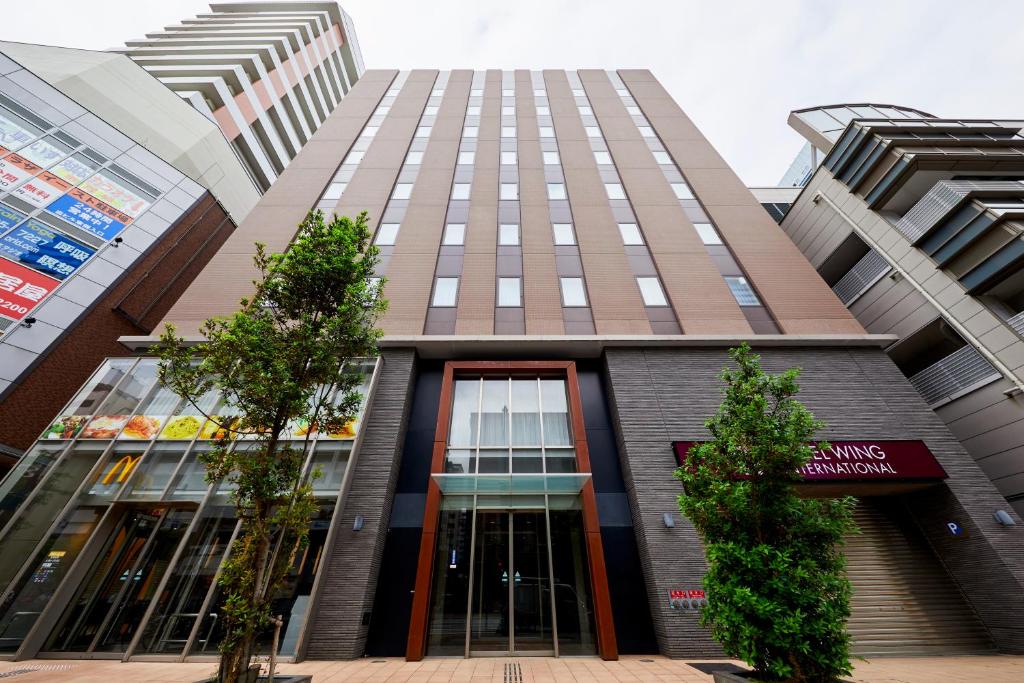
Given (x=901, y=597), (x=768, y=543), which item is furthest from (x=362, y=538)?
(x=901, y=597)

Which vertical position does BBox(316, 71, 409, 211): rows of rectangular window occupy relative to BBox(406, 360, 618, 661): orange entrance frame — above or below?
above

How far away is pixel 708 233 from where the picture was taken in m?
17.3

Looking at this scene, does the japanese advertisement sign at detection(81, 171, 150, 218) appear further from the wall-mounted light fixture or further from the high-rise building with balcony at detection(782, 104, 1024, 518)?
the wall-mounted light fixture

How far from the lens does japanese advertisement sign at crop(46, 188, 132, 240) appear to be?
13.5 metres

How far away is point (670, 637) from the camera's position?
28.4 ft

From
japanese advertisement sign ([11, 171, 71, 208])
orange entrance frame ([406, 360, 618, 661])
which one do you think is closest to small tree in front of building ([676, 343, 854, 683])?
orange entrance frame ([406, 360, 618, 661])

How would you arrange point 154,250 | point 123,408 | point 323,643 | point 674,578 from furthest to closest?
point 154,250
point 123,408
point 674,578
point 323,643

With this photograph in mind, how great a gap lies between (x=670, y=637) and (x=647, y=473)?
12.0 ft

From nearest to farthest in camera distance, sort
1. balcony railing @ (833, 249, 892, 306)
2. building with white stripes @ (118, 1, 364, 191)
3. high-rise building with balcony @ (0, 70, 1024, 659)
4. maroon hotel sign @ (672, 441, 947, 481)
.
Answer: high-rise building with balcony @ (0, 70, 1024, 659) < maroon hotel sign @ (672, 441, 947, 481) < balcony railing @ (833, 249, 892, 306) < building with white stripes @ (118, 1, 364, 191)

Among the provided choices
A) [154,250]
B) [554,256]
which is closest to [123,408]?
[154,250]

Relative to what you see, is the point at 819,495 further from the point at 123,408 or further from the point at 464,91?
the point at 464,91

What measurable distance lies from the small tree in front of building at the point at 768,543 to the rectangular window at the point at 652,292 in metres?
7.43

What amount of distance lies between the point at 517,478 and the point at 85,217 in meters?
18.5

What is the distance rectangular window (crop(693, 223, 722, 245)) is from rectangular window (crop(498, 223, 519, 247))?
27.3ft
